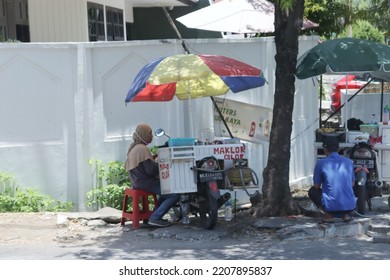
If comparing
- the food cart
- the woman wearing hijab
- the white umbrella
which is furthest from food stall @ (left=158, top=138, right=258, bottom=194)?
the white umbrella

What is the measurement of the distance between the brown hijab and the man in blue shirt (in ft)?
7.05

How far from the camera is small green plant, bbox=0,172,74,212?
1007cm

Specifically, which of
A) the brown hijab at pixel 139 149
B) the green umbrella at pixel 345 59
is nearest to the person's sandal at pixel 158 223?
the brown hijab at pixel 139 149

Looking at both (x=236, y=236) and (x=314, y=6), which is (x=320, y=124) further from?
(x=314, y=6)

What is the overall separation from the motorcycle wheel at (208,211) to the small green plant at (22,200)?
2.28 meters

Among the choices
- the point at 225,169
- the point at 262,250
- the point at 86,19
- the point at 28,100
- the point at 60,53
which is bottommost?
the point at 262,250

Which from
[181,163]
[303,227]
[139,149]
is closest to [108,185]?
[139,149]

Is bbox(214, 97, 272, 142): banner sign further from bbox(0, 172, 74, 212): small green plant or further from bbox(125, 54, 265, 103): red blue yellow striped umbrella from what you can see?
bbox(0, 172, 74, 212): small green plant

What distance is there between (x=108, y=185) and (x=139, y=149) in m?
1.52

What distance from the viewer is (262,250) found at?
Answer: 8203 millimetres

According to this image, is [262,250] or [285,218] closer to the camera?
[262,250]

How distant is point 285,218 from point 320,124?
332cm

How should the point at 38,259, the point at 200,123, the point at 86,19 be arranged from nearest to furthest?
the point at 38,259 < the point at 200,123 < the point at 86,19
